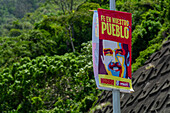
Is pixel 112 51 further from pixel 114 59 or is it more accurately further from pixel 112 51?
pixel 114 59

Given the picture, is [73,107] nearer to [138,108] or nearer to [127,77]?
[138,108]

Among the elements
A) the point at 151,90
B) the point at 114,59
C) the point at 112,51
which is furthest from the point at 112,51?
the point at 151,90

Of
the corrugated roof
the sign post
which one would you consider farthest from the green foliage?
the sign post

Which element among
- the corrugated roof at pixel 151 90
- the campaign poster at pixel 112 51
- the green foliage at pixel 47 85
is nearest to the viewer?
the campaign poster at pixel 112 51

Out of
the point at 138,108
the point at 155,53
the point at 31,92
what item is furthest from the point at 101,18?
the point at 31,92

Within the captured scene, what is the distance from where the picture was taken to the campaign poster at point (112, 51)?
7.39 meters

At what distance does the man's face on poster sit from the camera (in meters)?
7.47

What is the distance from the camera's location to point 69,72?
1788 centimetres

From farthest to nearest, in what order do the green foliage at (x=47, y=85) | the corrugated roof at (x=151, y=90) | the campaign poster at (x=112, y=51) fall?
1. the green foliage at (x=47, y=85)
2. the corrugated roof at (x=151, y=90)
3. the campaign poster at (x=112, y=51)

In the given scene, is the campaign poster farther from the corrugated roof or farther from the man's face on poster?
the corrugated roof

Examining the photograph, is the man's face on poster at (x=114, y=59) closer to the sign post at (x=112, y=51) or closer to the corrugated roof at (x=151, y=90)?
the sign post at (x=112, y=51)

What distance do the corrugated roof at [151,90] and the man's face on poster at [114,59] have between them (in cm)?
292

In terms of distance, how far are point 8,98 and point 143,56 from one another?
7696 millimetres

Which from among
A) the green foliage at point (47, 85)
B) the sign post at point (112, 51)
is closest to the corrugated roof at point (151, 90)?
the sign post at point (112, 51)
